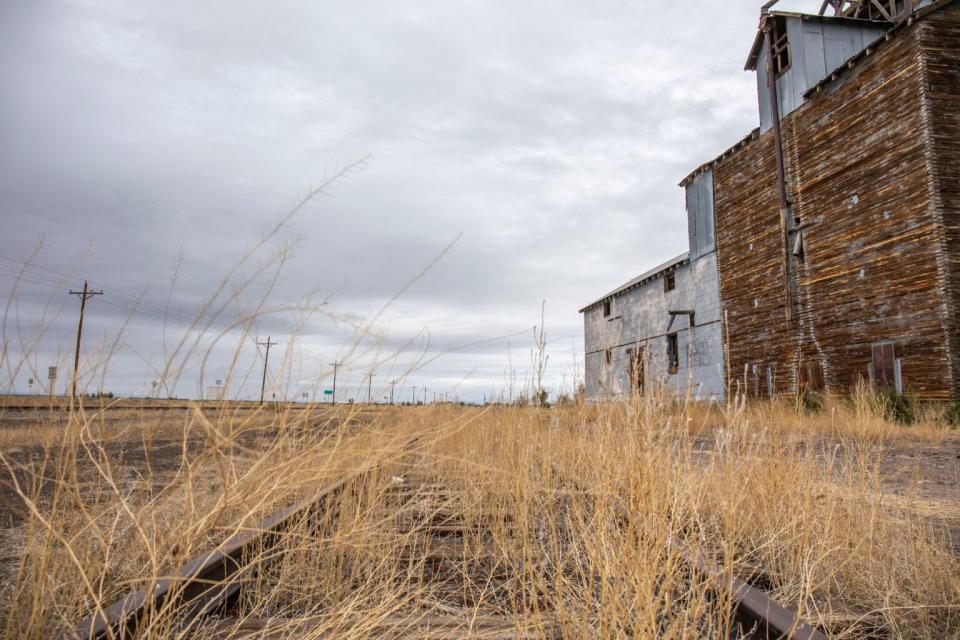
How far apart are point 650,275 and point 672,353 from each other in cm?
391

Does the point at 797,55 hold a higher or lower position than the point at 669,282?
higher

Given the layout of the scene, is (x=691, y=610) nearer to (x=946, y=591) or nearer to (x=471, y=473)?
(x=946, y=591)

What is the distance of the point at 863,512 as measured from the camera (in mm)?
3455

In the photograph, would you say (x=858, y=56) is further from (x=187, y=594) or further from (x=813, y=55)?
(x=187, y=594)

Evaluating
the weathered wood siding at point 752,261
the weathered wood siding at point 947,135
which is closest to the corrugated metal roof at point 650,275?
the weathered wood siding at point 752,261

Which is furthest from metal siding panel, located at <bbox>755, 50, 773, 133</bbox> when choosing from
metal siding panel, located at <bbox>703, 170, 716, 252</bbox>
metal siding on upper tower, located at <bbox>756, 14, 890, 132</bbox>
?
metal siding panel, located at <bbox>703, 170, 716, 252</bbox>

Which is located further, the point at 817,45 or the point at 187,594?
the point at 817,45

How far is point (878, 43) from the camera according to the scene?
15406 millimetres

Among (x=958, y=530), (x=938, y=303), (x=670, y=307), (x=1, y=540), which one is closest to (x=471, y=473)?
(x=1, y=540)

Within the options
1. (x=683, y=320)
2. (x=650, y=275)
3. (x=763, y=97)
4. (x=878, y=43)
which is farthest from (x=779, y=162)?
(x=650, y=275)

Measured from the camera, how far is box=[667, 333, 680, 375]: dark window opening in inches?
987

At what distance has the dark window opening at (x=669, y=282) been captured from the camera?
25462mm

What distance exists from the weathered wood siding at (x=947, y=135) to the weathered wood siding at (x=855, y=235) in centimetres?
8

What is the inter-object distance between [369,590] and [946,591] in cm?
265
